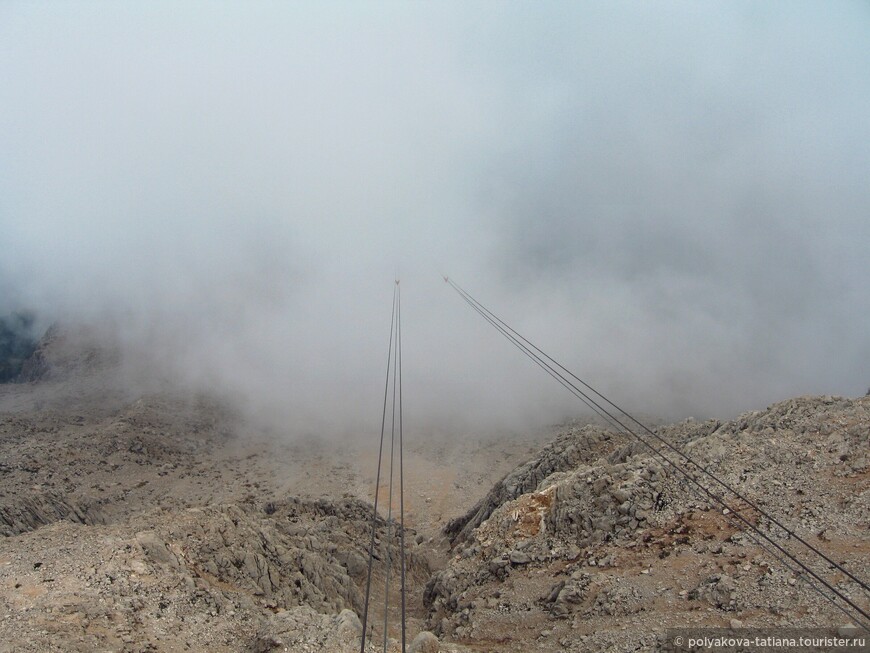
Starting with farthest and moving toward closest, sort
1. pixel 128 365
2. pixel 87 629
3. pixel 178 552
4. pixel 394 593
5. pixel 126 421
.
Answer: pixel 128 365 → pixel 126 421 → pixel 394 593 → pixel 178 552 → pixel 87 629

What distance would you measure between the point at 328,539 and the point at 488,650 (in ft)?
44.7

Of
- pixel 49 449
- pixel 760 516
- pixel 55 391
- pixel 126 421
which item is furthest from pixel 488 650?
pixel 55 391

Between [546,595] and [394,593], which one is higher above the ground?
[546,595]

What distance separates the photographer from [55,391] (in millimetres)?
71938

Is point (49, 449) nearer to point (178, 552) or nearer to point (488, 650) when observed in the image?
point (178, 552)

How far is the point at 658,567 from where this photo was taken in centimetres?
1509

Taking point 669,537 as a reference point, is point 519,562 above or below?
below

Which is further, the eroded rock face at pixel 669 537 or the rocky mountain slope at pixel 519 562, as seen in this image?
the eroded rock face at pixel 669 537

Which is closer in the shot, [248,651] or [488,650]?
[248,651]

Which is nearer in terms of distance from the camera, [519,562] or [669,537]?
[669,537]

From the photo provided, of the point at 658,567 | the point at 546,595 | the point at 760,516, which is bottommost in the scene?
the point at 546,595

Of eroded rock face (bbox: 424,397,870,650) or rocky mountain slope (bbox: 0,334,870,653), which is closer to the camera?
rocky mountain slope (bbox: 0,334,870,653)

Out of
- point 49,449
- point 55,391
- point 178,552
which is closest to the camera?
point 178,552

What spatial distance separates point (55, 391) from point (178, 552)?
70.2 m
